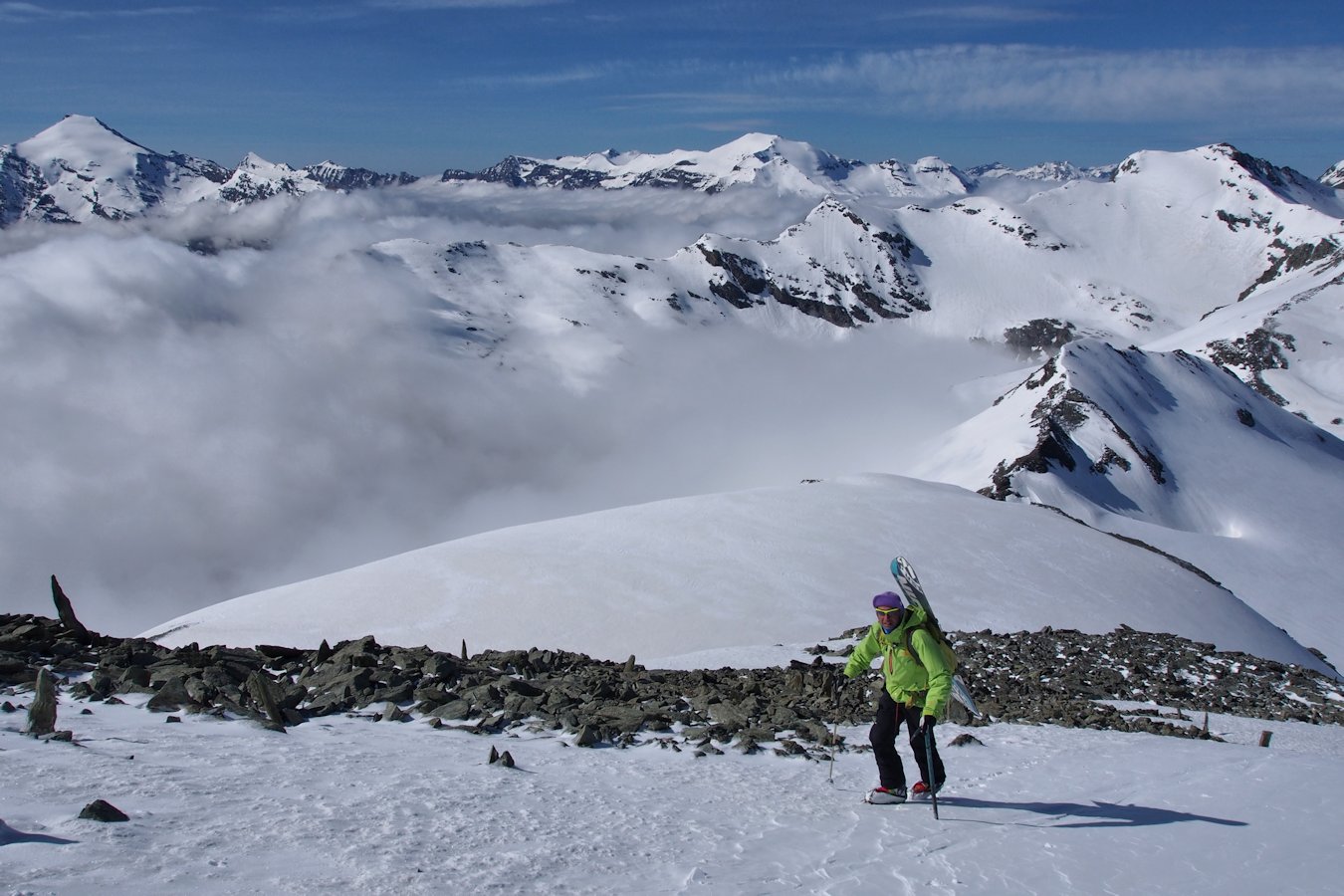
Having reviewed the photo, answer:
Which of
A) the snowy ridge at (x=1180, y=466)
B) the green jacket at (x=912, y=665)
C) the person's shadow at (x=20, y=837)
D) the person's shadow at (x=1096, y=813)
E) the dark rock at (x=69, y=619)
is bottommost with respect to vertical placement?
the person's shadow at (x=1096, y=813)

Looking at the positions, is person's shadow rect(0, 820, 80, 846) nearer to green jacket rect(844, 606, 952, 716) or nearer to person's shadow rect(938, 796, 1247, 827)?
green jacket rect(844, 606, 952, 716)

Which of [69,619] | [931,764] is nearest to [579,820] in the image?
[931,764]

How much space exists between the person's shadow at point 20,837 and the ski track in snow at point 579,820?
1 centimetres

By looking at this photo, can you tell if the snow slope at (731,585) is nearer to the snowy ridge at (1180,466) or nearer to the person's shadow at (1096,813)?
the person's shadow at (1096,813)

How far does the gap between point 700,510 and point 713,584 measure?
6.75m

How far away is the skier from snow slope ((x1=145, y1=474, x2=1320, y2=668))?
1441 cm

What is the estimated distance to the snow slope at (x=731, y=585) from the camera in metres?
24.4

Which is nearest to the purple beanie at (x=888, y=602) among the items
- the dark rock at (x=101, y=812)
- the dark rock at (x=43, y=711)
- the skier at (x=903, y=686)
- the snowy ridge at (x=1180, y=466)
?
the skier at (x=903, y=686)

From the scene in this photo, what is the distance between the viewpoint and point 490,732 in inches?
427

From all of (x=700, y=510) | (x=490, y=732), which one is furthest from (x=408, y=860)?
(x=700, y=510)

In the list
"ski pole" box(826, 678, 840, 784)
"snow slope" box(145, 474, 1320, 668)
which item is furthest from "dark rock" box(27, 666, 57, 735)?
"snow slope" box(145, 474, 1320, 668)

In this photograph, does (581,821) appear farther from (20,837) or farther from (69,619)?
(69,619)

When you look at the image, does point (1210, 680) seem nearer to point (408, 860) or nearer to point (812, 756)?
point (812, 756)

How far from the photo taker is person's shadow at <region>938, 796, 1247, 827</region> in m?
8.72
